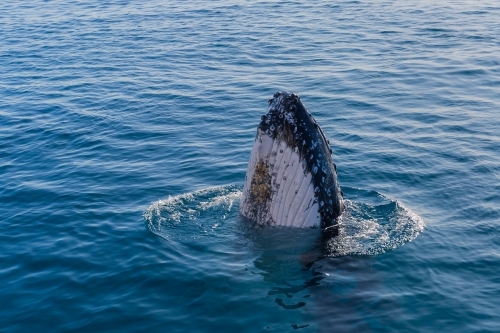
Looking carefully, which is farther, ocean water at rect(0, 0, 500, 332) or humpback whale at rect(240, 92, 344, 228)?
humpback whale at rect(240, 92, 344, 228)

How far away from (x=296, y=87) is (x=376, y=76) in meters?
3.04

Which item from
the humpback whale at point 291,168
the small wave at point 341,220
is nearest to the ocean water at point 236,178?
the small wave at point 341,220

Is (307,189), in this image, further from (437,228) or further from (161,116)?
(161,116)

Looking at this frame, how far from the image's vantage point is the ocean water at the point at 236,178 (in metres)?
12.5

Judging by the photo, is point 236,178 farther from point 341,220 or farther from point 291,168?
point 291,168

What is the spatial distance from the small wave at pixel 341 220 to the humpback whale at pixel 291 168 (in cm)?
77

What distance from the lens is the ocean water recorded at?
12477 mm

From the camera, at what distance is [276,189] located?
13.2 m

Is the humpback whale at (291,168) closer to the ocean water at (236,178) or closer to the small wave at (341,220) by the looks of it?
the ocean water at (236,178)

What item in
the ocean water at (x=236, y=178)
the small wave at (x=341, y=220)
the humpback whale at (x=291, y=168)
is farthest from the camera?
the small wave at (x=341, y=220)

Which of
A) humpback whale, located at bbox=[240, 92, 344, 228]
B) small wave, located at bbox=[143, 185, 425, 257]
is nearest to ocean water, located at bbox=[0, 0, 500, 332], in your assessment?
small wave, located at bbox=[143, 185, 425, 257]

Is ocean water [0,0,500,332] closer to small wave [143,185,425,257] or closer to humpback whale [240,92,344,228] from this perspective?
small wave [143,185,425,257]

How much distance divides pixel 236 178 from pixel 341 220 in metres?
4.46

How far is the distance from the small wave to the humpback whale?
0.77 m
